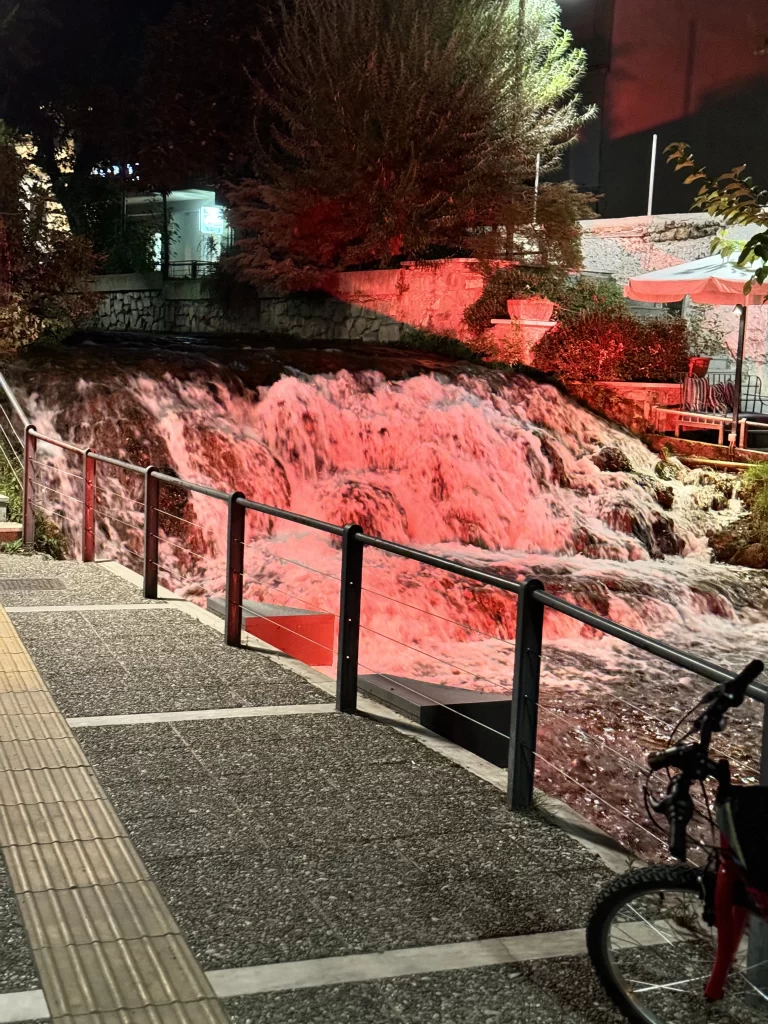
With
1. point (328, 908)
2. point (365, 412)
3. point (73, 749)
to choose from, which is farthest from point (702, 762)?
point (365, 412)

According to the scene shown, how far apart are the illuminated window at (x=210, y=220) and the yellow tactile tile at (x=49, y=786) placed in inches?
1386

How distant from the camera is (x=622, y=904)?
3.23m

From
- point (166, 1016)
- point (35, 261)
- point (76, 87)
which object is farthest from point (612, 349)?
point (166, 1016)

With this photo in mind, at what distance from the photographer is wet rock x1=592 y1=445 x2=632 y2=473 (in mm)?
18922

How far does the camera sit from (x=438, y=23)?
83.1ft

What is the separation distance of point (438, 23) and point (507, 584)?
23.2 m

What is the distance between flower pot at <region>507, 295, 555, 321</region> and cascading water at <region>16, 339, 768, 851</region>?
252cm

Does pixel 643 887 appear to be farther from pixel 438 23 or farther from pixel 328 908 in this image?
pixel 438 23

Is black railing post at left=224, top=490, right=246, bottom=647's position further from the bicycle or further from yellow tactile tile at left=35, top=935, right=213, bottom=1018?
the bicycle

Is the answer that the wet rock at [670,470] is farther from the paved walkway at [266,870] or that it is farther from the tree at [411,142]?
the paved walkway at [266,870]

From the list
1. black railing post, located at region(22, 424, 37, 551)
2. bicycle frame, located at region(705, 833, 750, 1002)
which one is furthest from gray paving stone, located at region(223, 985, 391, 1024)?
black railing post, located at region(22, 424, 37, 551)

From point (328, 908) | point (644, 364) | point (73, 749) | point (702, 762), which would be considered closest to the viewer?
point (702, 762)

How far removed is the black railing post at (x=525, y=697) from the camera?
4.68 metres

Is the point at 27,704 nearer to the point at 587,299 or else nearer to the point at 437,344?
the point at 437,344
